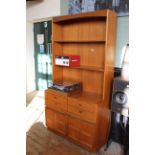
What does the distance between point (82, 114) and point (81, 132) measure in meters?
0.27

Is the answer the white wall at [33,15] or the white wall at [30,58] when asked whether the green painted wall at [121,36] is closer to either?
the white wall at [33,15]

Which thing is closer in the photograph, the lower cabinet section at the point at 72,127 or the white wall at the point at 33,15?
the lower cabinet section at the point at 72,127

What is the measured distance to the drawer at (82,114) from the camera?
2.25 m

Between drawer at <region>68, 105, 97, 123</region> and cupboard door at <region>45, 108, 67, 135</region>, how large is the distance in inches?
7.3

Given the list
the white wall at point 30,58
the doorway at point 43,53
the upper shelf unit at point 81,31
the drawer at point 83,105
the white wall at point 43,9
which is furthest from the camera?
the white wall at point 30,58

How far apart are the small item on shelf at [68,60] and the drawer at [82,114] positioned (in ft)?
2.28

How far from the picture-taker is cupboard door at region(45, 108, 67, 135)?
2646 mm

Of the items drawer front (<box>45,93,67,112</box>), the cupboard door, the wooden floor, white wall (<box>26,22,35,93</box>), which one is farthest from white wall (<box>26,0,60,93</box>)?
the cupboard door

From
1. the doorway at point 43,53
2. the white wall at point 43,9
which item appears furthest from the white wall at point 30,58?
the white wall at point 43,9

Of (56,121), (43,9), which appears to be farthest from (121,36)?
(43,9)

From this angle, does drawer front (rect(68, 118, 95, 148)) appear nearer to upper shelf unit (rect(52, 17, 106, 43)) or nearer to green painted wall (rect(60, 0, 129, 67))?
green painted wall (rect(60, 0, 129, 67))

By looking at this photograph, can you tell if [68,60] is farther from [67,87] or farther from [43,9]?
[43,9]
